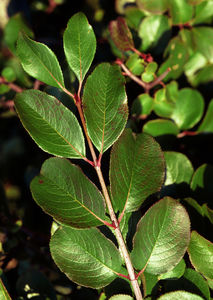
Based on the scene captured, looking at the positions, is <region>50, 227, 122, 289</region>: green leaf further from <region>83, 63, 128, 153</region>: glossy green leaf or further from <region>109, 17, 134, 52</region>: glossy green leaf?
<region>109, 17, 134, 52</region>: glossy green leaf

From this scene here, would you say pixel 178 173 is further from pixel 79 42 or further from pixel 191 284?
pixel 79 42

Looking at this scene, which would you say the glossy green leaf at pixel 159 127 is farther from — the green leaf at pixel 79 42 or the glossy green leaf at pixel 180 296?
the glossy green leaf at pixel 180 296

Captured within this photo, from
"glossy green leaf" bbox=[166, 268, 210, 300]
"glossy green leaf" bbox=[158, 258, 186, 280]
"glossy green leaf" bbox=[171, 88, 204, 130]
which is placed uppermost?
"glossy green leaf" bbox=[171, 88, 204, 130]

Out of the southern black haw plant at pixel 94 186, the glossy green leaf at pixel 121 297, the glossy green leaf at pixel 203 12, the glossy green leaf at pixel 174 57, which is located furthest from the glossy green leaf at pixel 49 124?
the glossy green leaf at pixel 203 12

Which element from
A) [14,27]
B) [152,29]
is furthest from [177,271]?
[14,27]

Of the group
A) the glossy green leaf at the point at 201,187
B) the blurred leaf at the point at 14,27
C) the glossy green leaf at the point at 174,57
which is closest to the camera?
the glossy green leaf at the point at 201,187

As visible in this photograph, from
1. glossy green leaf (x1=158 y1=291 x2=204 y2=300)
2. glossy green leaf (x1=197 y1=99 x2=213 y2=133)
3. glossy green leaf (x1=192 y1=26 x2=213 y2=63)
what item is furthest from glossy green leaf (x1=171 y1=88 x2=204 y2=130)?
glossy green leaf (x1=158 y1=291 x2=204 y2=300)

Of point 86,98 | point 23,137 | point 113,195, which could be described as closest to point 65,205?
point 113,195
